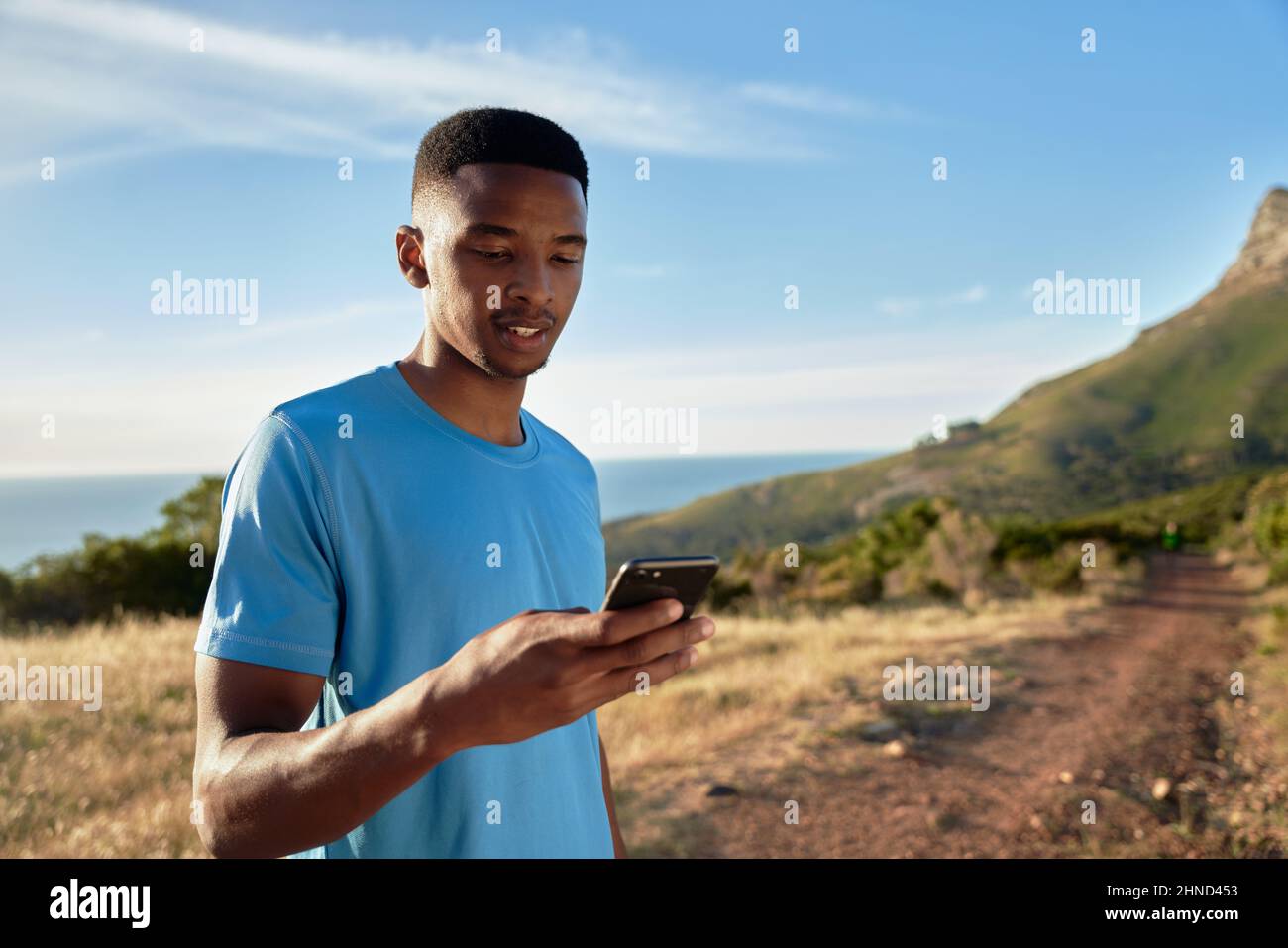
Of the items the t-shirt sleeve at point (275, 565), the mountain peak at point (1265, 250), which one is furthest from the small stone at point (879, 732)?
the mountain peak at point (1265, 250)

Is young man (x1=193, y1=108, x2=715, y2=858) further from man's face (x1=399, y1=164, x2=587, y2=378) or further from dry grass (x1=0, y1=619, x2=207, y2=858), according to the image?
dry grass (x1=0, y1=619, x2=207, y2=858)

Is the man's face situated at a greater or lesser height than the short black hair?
lesser

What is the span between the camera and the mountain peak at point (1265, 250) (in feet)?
417

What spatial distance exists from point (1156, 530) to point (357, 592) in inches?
1924

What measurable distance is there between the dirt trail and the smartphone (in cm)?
546

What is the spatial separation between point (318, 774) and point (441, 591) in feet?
1.69

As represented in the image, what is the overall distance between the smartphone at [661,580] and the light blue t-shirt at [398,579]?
691 mm

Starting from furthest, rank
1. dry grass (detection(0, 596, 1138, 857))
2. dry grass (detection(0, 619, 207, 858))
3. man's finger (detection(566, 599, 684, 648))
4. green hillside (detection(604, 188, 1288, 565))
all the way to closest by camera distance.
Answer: green hillside (detection(604, 188, 1288, 565)) → dry grass (detection(0, 596, 1138, 857)) → dry grass (detection(0, 619, 207, 858)) → man's finger (detection(566, 599, 684, 648))

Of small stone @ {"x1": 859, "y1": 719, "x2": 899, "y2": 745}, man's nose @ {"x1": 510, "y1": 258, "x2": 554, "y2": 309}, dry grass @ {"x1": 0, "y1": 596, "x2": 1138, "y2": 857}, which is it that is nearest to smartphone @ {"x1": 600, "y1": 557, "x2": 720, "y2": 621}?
man's nose @ {"x1": 510, "y1": 258, "x2": 554, "y2": 309}

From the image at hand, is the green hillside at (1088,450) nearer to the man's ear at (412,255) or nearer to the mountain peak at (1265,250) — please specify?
the mountain peak at (1265,250)

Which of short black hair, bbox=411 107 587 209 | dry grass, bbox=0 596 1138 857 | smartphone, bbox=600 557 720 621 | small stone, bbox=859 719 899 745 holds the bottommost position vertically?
small stone, bbox=859 719 899 745

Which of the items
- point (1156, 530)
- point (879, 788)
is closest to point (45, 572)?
point (879, 788)

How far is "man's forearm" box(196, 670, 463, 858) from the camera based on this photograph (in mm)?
1178
